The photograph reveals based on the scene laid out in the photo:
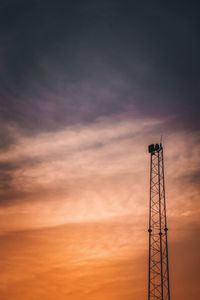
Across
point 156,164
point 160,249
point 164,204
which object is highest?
point 156,164

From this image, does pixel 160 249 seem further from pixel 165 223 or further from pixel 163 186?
pixel 163 186

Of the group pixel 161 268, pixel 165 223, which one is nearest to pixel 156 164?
pixel 165 223

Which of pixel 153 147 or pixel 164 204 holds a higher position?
pixel 153 147

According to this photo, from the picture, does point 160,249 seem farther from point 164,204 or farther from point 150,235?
point 164,204

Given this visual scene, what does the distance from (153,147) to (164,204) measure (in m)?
11.8

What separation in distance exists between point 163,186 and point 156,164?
15.6ft

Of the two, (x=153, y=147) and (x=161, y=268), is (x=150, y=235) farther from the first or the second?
(x=153, y=147)

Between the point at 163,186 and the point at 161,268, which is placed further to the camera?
the point at 163,186

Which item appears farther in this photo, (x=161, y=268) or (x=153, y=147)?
(x=153, y=147)

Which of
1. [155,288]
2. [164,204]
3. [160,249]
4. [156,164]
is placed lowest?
[155,288]

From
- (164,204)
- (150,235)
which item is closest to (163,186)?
(164,204)

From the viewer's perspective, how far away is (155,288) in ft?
275

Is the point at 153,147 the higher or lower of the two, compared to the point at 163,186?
higher

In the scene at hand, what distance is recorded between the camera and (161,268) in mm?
83125
